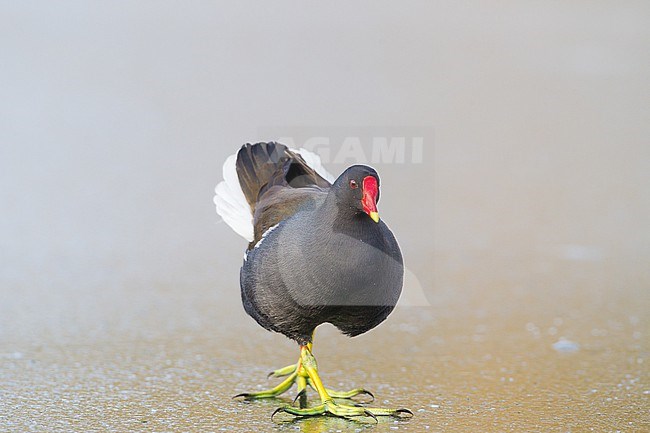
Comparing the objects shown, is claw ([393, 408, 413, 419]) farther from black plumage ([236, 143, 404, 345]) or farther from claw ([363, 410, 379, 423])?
black plumage ([236, 143, 404, 345])

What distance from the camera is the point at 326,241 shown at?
2.45 m

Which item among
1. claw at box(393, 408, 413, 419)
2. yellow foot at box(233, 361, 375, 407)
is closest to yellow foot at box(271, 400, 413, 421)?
claw at box(393, 408, 413, 419)

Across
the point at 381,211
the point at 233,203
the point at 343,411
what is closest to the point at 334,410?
the point at 343,411

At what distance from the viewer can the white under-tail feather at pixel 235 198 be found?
3.04 m

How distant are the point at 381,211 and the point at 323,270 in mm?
2860

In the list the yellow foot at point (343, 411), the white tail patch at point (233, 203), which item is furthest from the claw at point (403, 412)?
the white tail patch at point (233, 203)

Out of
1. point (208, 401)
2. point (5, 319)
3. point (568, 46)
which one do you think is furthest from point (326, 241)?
point (568, 46)

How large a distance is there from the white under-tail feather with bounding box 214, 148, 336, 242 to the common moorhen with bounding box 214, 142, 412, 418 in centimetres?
22

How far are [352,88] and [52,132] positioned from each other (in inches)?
84.8

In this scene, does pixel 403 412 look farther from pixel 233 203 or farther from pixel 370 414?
pixel 233 203

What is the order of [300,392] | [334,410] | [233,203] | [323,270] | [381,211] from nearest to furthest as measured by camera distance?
[323,270]
[334,410]
[300,392]
[233,203]
[381,211]

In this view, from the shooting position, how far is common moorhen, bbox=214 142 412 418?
2422 millimetres

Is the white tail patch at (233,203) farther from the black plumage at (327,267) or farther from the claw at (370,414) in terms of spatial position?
the claw at (370,414)

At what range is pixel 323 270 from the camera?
2.43 m
